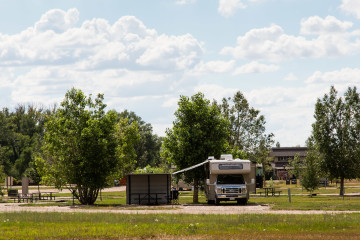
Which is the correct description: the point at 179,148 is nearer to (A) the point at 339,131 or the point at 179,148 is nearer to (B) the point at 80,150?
(B) the point at 80,150

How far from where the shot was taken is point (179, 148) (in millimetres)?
38188

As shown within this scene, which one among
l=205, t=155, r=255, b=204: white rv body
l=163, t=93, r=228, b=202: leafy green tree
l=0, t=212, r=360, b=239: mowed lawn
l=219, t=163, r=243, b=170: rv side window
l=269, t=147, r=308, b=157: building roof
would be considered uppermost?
l=269, t=147, r=308, b=157: building roof

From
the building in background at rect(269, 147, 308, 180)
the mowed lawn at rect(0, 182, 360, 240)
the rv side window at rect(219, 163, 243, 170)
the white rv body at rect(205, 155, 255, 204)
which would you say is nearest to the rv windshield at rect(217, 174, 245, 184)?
the white rv body at rect(205, 155, 255, 204)

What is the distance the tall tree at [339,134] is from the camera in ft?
169

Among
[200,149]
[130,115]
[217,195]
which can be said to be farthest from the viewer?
[130,115]

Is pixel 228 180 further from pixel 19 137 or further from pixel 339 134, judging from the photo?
pixel 19 137

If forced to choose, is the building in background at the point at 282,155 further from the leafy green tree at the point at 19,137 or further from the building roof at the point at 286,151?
the leafy green tree at the point at 19,137

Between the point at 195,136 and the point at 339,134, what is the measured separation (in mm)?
20300

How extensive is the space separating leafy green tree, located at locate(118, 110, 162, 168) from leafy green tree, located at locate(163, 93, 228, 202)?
71.3 metres

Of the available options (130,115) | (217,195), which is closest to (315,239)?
(217,195)

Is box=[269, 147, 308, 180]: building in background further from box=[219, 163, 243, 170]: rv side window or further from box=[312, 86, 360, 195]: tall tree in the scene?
box=[219, 163, 243, 170]: rv side window

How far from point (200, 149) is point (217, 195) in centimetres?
498

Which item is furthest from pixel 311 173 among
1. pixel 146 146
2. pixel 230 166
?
pixel 146 146

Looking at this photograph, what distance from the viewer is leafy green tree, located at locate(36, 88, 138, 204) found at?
34.8 meters
